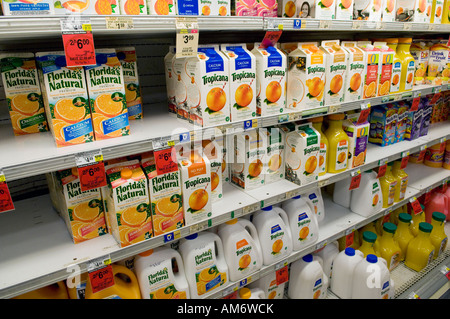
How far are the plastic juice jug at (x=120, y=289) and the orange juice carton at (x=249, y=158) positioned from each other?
0.72 metres

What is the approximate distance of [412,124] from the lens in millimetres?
2428

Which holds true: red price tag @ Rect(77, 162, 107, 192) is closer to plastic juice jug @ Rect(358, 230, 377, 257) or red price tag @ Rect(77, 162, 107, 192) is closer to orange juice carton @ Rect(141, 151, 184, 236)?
orange juice carton @ Rect(141, 151, 184, 236)

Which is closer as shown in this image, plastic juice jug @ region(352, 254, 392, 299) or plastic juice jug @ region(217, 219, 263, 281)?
plastic juice jug @ region(217, 219, 263, 281)

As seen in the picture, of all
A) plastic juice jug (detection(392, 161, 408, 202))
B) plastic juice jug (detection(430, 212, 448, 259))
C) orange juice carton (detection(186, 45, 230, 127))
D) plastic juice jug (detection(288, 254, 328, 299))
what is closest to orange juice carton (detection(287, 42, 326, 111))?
orange juice carton (detection(186, 45, 230, 127))

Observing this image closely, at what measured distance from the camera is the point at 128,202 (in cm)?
125

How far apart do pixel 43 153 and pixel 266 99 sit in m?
0.98

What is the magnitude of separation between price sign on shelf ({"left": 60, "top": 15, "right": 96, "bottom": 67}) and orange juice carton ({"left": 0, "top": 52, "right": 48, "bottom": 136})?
0.39 m

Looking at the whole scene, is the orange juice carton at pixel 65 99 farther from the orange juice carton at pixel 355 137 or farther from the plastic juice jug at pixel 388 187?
the plastic juice jug at pixel 388 187

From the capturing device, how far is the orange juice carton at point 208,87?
132 cm

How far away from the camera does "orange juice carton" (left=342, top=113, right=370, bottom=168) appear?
1926 mm

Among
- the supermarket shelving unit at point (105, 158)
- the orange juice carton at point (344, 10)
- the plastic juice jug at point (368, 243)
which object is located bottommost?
the plastic juice jug at point (368, 243)

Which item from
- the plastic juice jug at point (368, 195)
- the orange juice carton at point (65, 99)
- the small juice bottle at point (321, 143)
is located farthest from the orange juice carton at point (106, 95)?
the plastic juice jug at point (368, 195)
